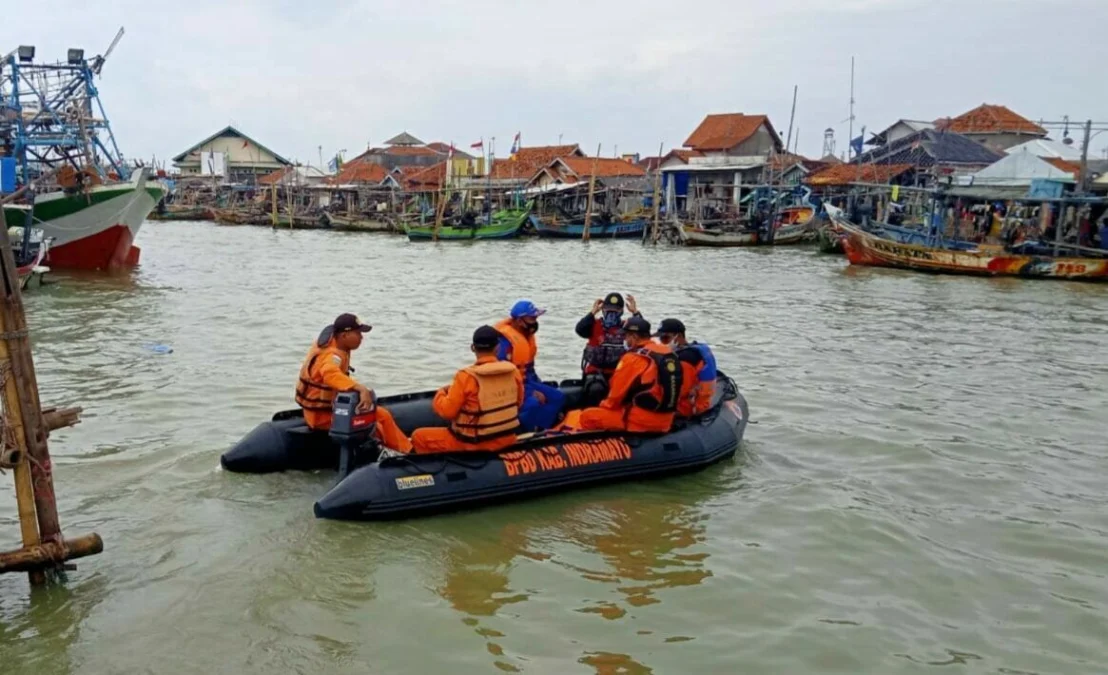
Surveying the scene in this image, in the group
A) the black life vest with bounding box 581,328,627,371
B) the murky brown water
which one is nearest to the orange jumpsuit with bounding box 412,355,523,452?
the murky brown water

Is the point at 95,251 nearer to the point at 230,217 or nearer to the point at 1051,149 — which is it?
the point at 230,217

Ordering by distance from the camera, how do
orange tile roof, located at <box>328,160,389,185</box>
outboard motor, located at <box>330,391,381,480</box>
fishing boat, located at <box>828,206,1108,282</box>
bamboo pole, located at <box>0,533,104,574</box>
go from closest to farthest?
bamboo pole, located at <box>0,533,104,574</box> < outboard motor, located at <box>330,391,381,480</box> < fishing boat, located at <box>828,206,1108,282</box> < orange tile roof, located at <box>328,160,389,185</box>

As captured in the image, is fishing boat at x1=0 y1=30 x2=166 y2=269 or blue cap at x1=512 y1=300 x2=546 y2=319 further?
fishing boat at x1=0 y1=30 x2=166 y2=269

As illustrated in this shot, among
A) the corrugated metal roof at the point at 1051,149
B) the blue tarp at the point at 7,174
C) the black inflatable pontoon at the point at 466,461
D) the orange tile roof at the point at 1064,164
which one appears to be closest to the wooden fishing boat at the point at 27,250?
the blue tarp at the point at 7,174

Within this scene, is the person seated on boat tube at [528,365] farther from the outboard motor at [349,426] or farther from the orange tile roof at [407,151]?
the orange tile roof at [407,151]

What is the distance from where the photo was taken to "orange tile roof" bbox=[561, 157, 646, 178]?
48312 millimetres

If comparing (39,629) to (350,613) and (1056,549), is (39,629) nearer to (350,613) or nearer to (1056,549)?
(350,613)

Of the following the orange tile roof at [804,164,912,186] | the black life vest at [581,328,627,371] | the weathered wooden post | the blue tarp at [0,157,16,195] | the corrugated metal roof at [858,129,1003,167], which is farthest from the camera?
the orange tile roof at [804,164,912,186]

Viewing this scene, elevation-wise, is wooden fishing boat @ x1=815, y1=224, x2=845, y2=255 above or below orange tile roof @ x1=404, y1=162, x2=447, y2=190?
below

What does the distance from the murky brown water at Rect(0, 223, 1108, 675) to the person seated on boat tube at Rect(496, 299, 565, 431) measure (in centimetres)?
110

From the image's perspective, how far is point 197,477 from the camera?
8023 mm

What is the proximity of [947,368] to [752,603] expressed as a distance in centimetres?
916

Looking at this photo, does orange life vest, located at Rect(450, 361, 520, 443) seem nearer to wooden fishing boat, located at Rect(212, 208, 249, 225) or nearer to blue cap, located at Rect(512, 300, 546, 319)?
blue cap, located at Rect(512, 300, 546, 319)

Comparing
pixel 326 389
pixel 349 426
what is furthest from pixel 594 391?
pixel 349 426
